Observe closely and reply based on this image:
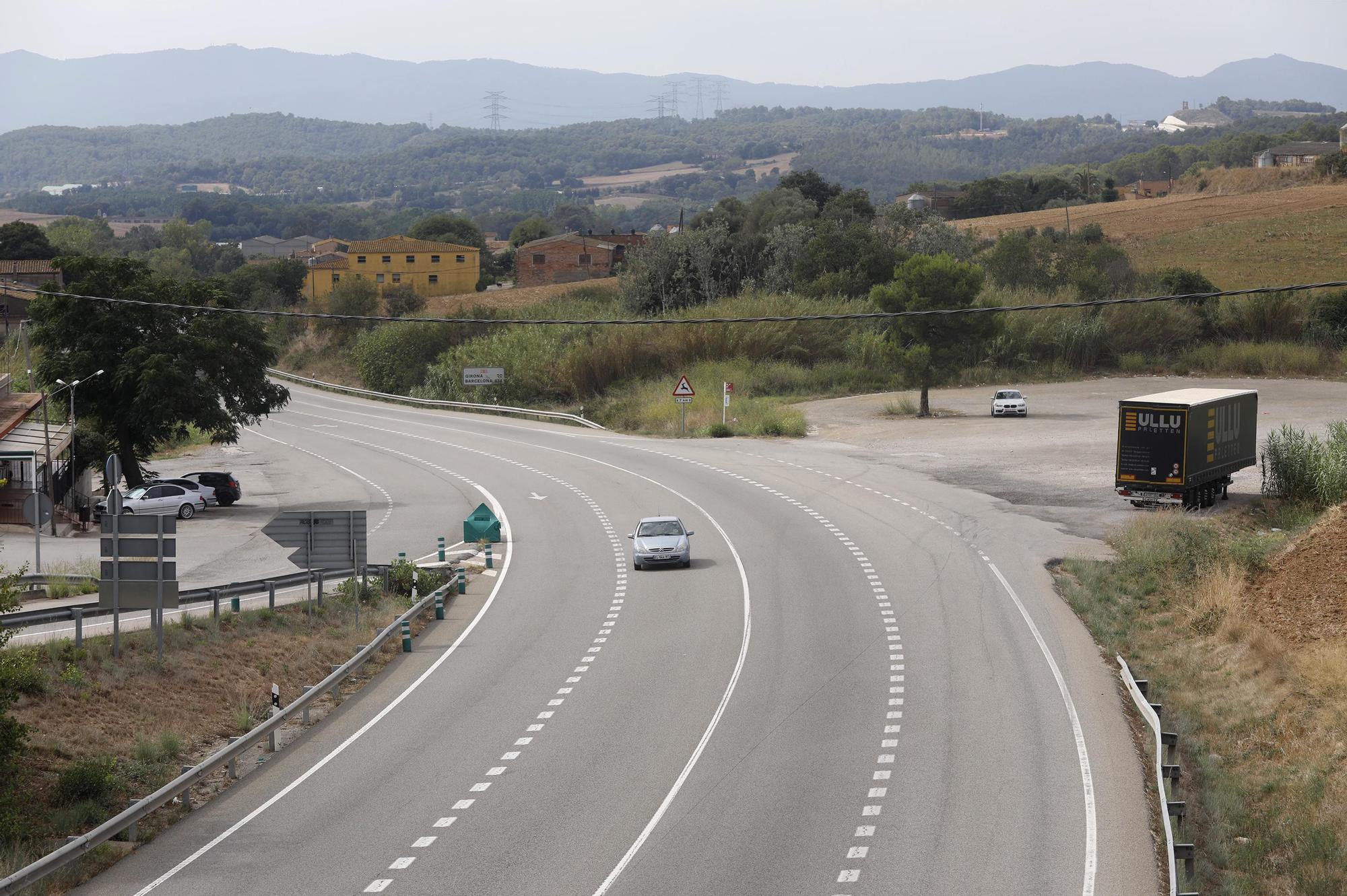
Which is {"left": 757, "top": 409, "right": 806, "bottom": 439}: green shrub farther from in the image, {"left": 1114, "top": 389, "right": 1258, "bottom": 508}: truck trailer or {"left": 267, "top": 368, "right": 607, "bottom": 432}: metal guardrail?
{"left": 1114, "top": 389, "right": 1258, "bottom": 508}: truck trailer

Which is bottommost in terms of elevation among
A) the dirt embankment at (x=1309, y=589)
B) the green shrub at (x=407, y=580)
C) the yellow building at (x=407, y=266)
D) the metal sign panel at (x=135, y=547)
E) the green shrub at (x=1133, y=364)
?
the green shrub at (x=407, y=580)

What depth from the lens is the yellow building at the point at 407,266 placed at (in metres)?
130

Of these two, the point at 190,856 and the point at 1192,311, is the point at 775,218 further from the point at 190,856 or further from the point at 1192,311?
the point at 190,856

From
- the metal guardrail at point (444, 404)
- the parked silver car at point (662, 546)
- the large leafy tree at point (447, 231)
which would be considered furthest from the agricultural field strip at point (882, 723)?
the large leafy tree at point (447, 231)

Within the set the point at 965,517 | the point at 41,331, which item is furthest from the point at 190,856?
the point at 41,331

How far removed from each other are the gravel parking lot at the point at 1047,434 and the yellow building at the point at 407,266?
71.5 meters

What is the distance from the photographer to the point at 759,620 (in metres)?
25.9

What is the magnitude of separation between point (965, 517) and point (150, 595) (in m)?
23.2

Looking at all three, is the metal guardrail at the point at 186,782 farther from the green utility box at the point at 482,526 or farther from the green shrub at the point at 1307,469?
the green shrub at the point at 1307,469

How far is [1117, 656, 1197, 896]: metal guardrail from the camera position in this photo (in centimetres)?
1300

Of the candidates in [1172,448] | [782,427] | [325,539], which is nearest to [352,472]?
[782,427]

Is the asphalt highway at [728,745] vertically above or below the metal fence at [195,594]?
below

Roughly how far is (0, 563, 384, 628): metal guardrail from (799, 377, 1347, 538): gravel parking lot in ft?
61.8

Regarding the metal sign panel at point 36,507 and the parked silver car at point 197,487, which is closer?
the metal sign panel at point 36,507
